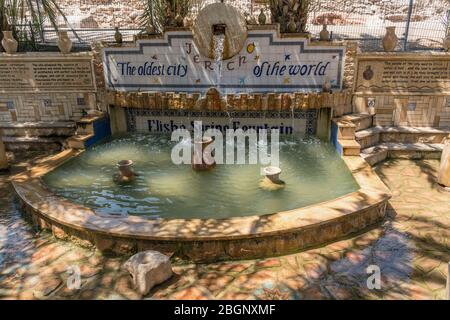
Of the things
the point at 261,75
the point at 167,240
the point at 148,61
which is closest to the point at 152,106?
the point at 148,61

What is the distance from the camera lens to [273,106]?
8.38m

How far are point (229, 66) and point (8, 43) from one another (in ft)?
19.0

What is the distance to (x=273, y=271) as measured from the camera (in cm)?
440

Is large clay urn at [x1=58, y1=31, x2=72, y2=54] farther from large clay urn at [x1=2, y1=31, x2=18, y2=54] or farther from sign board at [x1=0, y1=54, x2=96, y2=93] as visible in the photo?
large clay urn at [x1=2, y1=31, x2=18, y2=54]

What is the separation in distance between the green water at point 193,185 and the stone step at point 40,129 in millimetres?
1834

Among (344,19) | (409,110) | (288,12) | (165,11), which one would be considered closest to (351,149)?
(409,110)

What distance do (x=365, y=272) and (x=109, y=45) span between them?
7927 mm

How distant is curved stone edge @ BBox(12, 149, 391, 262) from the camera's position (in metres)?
4.58

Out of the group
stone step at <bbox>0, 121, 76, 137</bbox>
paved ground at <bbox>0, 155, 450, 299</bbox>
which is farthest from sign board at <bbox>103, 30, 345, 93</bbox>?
paved ground at <bbox>0, 155, 450, 299</bbox>

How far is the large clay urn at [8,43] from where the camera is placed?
9180 millimetres

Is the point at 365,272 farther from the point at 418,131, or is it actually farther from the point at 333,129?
the point at 418,131

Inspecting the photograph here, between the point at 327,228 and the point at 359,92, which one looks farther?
the point at 359,92

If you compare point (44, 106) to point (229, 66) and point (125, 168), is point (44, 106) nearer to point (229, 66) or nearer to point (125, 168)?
point (125, 168)
